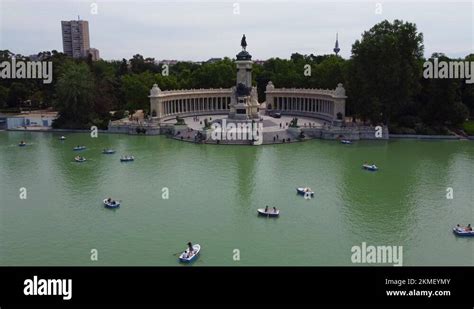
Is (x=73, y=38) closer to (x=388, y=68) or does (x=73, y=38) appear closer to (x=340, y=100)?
(x=340, y=100)

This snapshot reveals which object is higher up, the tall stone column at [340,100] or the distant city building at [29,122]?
the tall stone column at [340,100]

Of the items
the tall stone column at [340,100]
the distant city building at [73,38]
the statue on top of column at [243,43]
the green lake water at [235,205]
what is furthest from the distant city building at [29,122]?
the distant city building at [73,38]

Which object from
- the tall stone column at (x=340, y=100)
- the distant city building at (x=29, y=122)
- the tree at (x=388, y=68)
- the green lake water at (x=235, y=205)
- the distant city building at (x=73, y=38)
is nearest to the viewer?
the green lake water at (x=235, y=205)

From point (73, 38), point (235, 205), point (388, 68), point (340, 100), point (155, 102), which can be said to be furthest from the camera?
point (73, 38)

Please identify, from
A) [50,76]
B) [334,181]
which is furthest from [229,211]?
[50,76]

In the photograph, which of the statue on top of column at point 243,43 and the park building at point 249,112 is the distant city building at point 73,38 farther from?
the statue on top of column at point 243,43

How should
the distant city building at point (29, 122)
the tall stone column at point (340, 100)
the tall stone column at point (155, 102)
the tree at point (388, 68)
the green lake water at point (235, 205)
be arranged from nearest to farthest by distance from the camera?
the green lake water at point (235, 205)
the tree at point (388, 68)
the tall stone column at point (340, 100)
the distant city building at point (29, 122)
the tall stone column at point (155, 102)

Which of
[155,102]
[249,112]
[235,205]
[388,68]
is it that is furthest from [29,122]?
[388,68]

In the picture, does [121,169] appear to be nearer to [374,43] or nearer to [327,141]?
[327,141]
